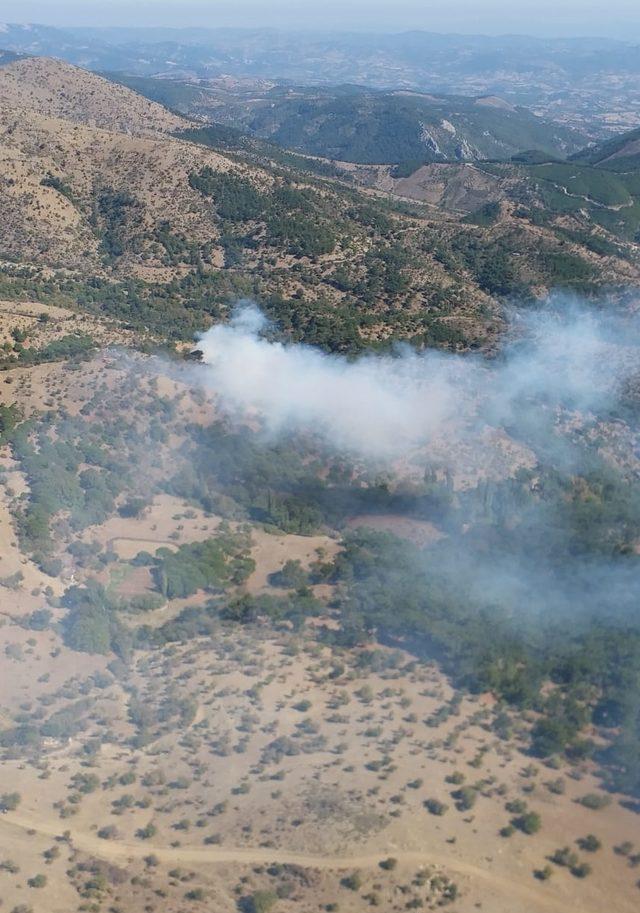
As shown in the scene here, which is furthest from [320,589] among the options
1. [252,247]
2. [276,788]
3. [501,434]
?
[252,247]

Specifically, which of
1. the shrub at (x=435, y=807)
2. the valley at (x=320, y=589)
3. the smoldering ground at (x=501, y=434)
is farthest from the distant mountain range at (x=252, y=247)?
the shrub at (x=435, y=807)

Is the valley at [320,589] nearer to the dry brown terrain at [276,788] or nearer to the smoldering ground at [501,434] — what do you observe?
the dry brown terrain at [276,788]

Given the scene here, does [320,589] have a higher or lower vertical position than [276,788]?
higher

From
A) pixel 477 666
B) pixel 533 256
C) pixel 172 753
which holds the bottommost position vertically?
pixel 172 753

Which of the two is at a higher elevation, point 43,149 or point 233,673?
point 43,149

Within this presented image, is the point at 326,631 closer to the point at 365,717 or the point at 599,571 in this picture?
the point at 365,717

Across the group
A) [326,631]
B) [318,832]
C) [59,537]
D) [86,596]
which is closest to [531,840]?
[318,832]

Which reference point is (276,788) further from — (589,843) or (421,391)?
(421,391)

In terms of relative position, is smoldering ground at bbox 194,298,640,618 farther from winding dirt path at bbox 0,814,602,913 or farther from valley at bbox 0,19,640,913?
winding dirt path at bbox 0,814,602,913
